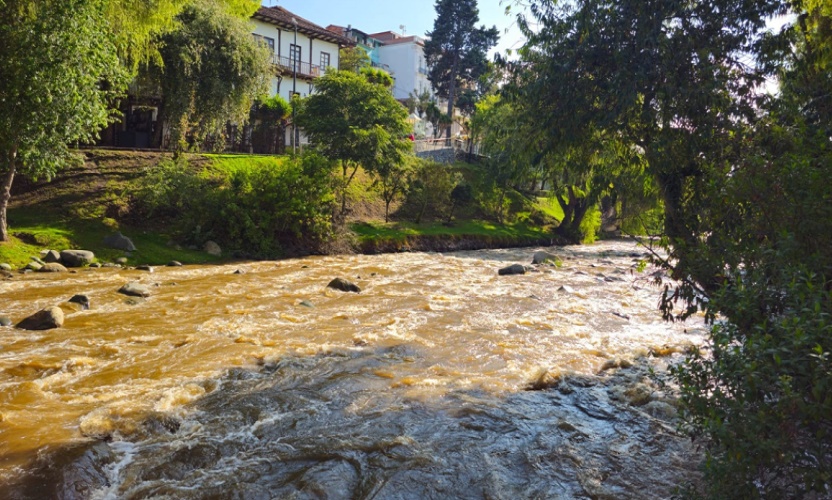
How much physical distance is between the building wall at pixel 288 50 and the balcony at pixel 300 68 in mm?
124

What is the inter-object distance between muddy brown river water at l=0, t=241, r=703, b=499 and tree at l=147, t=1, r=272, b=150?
13.5 m

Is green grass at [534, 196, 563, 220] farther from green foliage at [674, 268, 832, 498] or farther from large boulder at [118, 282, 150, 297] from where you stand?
green foliage at [674, 268, 832, 498]

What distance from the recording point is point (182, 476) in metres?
5.21

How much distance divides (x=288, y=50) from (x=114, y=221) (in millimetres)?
32094

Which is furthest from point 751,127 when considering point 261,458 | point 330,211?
point 330,211

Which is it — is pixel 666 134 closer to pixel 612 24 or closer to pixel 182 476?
pixel 612 24

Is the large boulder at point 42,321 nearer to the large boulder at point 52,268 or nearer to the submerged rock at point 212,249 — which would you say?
the large boulder at point 52,268

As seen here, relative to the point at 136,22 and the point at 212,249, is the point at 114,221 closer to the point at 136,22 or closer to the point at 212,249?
the point at 212,249

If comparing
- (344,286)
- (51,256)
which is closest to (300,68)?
(51,256)

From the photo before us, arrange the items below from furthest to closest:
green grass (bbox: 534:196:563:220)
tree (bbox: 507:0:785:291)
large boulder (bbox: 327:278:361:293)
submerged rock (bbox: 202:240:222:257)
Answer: green grass (bbox: 534:196:563:220)
submerged rock (bbox: 202:240:222:257)
large boulder (bbox: 327:278:361:293)
tree (bbox: 507:0:785:291)

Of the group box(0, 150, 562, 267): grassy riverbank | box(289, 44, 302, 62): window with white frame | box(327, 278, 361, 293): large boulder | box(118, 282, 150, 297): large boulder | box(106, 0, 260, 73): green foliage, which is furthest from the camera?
box(289, 44, 302, 62): window with white frame

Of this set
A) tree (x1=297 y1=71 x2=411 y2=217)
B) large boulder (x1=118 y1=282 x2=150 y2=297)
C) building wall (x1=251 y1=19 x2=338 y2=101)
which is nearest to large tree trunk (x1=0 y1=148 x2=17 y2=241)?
large boulder (x1=118 y1=282 x2=150 y2=297)

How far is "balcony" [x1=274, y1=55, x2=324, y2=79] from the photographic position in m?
46.0

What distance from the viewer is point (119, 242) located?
18422mm
